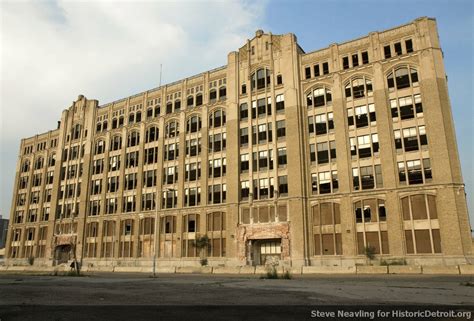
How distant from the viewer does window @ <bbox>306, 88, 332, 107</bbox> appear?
163 feet

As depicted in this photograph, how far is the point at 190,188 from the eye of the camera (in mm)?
57219

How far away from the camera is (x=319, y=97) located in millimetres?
50406

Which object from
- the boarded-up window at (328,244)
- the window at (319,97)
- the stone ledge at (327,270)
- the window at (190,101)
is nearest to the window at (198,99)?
the window at (190,101)

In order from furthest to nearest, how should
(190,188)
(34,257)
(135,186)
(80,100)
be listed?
(80,100) < (34,257) < (135,186) < (190,188)

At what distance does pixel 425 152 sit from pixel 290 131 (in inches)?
661

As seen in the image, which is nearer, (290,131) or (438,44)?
(438,44)

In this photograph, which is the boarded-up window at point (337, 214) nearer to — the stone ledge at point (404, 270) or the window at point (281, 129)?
the window at point (281, 129)

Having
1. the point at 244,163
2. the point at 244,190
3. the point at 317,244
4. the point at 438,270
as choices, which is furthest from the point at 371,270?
the point at 244,163

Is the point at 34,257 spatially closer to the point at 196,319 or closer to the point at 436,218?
the point at 436,218

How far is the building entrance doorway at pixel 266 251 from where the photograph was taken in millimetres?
47934

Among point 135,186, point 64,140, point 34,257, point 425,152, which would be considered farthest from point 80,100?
point 425,152

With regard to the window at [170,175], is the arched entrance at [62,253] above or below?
below

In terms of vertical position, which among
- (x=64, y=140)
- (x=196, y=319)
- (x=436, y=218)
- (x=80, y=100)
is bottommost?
(x=196, y=319)

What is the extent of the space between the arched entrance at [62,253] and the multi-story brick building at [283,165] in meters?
0.27
